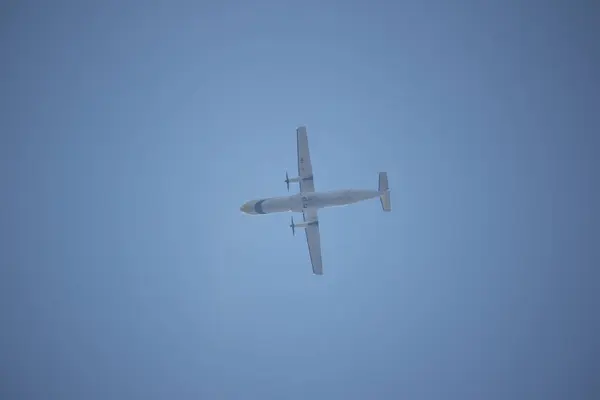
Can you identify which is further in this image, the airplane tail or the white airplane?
the airplane tail

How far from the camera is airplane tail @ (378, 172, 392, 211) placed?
84.1 ft

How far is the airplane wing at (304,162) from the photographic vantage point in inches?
1040

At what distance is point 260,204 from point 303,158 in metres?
5.49

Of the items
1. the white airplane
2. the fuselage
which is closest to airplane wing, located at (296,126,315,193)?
the white airplane

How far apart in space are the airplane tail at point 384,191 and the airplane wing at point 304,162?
563 centimetres

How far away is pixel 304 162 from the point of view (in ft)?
86.9

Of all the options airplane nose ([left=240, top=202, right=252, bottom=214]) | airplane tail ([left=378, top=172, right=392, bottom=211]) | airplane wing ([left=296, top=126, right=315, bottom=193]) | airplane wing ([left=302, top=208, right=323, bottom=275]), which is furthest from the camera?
airplane nose ([left=240, top=202, right=252, bottom=214])

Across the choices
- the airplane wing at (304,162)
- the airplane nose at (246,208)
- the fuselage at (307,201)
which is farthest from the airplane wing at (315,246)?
the airplane nose at (246,208)

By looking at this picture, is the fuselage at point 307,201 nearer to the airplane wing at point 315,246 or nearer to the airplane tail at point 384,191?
the airplane tail at point 384,191

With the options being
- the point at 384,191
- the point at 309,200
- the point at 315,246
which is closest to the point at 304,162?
the point at 309,200

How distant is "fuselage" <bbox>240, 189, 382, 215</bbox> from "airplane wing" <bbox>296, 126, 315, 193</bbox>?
91cm

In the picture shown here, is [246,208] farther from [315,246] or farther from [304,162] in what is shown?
[315,246]

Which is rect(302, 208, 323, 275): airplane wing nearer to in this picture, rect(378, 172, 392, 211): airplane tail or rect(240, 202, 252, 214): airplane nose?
rect(240, 202, 252, 214): airplane nose

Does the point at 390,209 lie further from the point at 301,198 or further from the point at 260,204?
the point at 260,204
